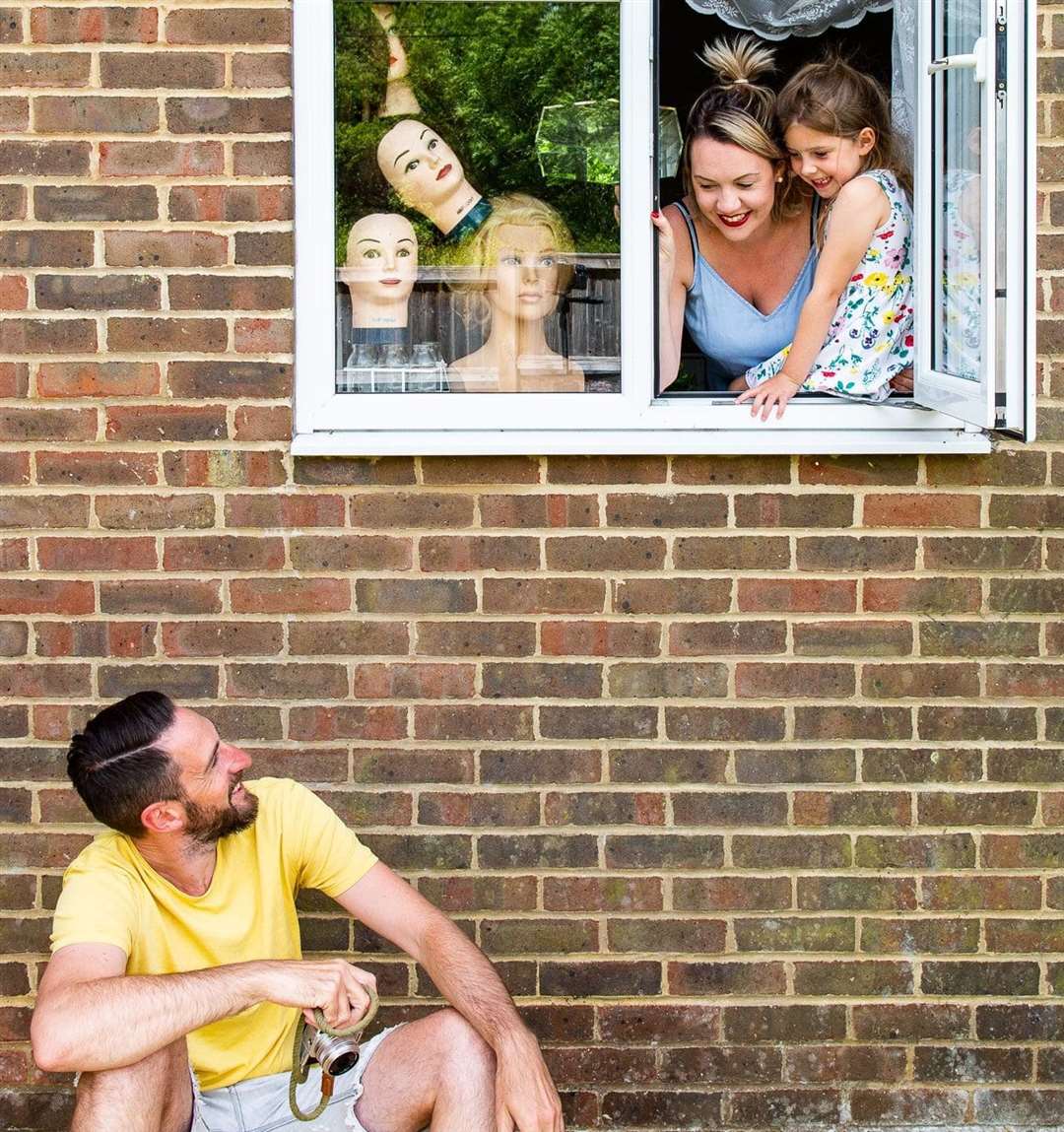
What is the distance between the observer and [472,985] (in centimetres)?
323

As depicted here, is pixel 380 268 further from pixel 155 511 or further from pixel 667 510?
pixel 667 510

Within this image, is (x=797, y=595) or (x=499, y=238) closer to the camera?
(x=797, y=595)

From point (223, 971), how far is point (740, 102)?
2457 millimetres

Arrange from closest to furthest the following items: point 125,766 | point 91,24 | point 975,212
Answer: point 125,766
point 975,212
point 91,24

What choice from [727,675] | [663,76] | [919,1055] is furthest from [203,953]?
[663,76]

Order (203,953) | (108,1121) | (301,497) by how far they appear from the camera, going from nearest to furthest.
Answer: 1. (108,1121)
2. (203,953)
3. (301,497)

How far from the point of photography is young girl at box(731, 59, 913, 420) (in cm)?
396

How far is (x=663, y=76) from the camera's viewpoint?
4.00m

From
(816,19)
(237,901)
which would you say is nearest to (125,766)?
(237,901)

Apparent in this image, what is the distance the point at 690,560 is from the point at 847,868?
0.86 meters

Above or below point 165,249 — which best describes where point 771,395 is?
below

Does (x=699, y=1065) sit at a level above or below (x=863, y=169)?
below

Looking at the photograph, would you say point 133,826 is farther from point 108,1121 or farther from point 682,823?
point 682,823

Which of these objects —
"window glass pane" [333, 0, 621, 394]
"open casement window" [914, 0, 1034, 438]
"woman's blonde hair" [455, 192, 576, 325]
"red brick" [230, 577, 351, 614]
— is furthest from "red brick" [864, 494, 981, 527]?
"red brick" [230, 577, 351, 614]
